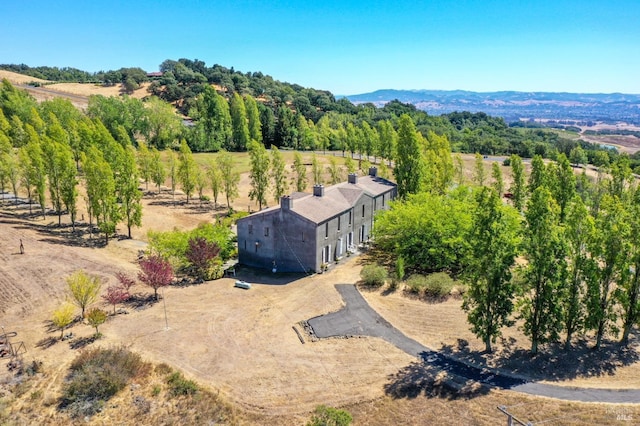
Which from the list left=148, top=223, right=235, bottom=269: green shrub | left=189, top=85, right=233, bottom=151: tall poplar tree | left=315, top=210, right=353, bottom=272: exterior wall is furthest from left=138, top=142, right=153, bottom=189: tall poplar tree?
left=315, top=210, right=353, bottom=272: exterior wall

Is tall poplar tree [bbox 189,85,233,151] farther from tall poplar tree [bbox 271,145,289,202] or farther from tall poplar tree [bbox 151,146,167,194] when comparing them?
tall poplar tree [bbox 271,145,289,202]

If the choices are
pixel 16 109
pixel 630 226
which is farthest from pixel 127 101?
pixel 630 226

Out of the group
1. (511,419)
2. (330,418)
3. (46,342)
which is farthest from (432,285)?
(46,342)

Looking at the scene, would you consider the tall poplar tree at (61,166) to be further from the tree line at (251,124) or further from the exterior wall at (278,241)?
the tree line at (251,124)

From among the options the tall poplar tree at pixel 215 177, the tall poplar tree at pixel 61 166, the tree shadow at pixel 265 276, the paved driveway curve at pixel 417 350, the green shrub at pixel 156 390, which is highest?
the tall poplar tree at pixel 61 166

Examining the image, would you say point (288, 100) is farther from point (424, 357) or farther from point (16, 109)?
point (424, 357)

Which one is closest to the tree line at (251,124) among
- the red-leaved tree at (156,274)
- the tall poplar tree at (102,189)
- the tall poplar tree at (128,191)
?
the tall poplar tree at (128,191)
